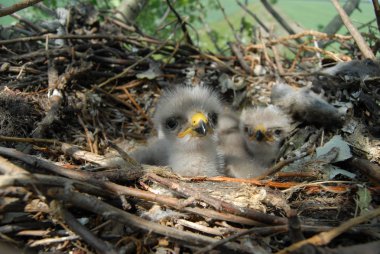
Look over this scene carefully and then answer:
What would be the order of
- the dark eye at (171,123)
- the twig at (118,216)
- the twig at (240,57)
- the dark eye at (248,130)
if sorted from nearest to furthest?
the twig at (118,216) → the dark eye at (171,123) → the dark eye at (248,130) → the twig at (240,57)

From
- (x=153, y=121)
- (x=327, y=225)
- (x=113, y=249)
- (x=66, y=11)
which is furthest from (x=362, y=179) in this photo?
(x=66, y=11)

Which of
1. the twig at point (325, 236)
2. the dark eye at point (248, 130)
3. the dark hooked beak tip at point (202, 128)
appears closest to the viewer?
the twig at point (325, 236)

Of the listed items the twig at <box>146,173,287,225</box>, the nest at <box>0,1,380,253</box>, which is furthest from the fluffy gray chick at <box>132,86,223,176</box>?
the twig at <box>146,173,287,225</box>

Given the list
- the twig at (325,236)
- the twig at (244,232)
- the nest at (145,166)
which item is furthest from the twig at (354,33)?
the twig at (244,232)

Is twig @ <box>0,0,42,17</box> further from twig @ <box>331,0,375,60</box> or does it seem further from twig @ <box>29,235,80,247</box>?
twig @ <box>331,0,375,60</box>

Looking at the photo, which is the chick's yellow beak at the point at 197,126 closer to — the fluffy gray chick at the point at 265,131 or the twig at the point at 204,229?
the fluffy gray chick at the point at 265,131

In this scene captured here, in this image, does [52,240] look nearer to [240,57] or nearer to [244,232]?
[244,232]

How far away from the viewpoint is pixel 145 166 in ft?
6.85

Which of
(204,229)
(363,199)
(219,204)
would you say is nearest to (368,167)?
(363,199)

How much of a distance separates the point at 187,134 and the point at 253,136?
2.80 ft

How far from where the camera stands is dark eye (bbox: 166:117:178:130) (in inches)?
115

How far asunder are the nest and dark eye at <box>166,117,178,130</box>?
428 mm

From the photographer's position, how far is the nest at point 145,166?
4.71 ft

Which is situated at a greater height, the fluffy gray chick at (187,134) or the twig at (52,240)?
the fluffy gray chick at (187,134)
